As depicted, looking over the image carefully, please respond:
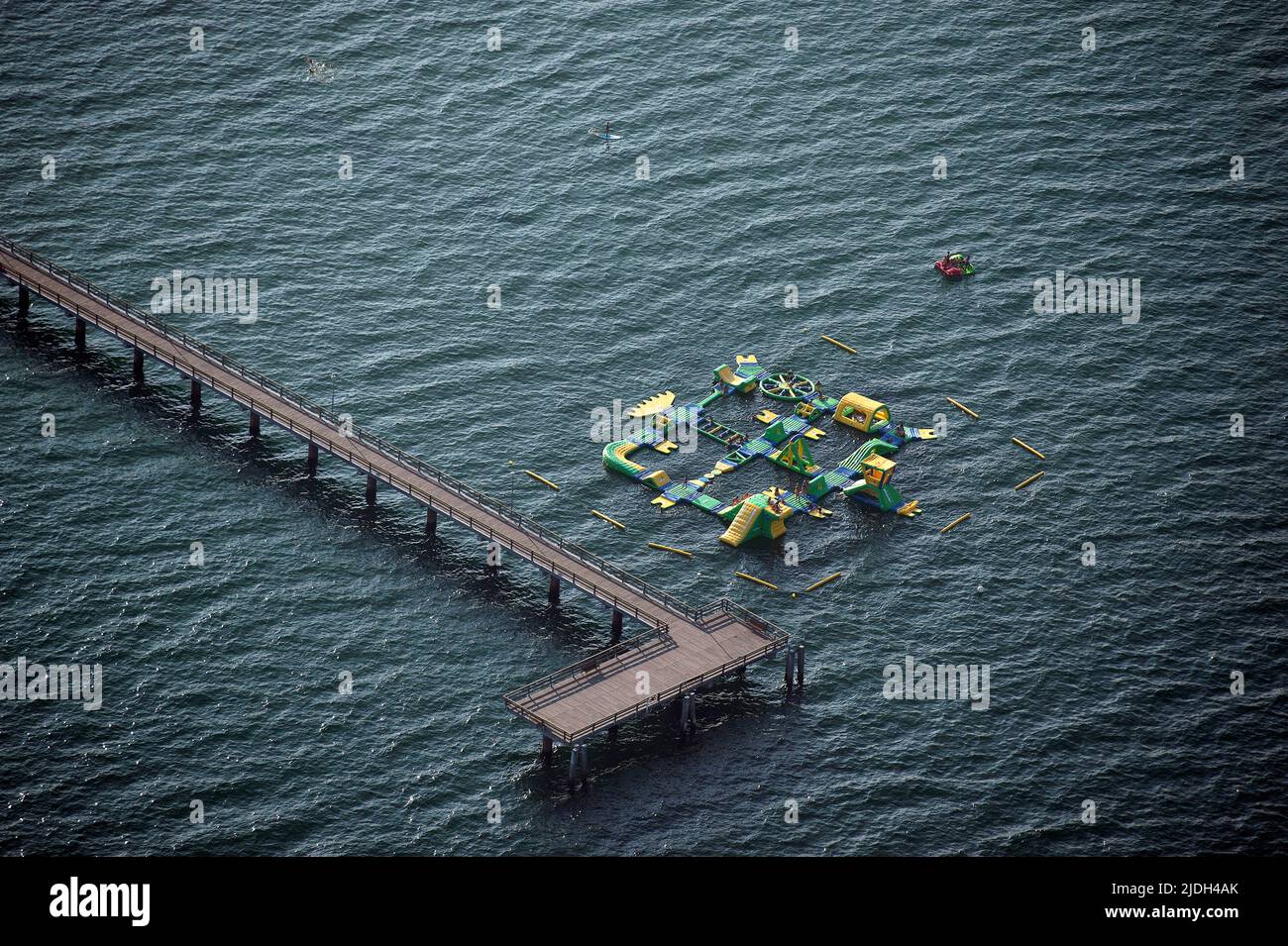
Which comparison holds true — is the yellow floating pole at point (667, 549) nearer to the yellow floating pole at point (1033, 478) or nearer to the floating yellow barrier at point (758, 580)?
the floating yellow barrier at point (758, 580)

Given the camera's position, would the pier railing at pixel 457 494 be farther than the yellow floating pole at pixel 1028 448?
No

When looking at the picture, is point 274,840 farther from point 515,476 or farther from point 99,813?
point 515,476

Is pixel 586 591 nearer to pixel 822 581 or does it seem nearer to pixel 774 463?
pixel 822 581

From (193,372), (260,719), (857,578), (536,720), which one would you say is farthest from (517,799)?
(193,372)

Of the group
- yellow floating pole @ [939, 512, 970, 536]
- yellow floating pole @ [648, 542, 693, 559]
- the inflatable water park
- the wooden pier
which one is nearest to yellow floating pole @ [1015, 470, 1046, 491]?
yellow floating pole @ [939, 512, 970, 536]

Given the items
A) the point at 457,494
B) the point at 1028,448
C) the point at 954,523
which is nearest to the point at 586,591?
the point at 457,494

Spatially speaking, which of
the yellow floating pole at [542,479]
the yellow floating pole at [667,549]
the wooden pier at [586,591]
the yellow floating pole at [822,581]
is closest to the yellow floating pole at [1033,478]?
the yellow floating pole at [822,581]

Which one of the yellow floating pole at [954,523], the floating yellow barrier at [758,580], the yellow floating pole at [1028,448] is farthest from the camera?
the yellow floating pole at [1028,448]
